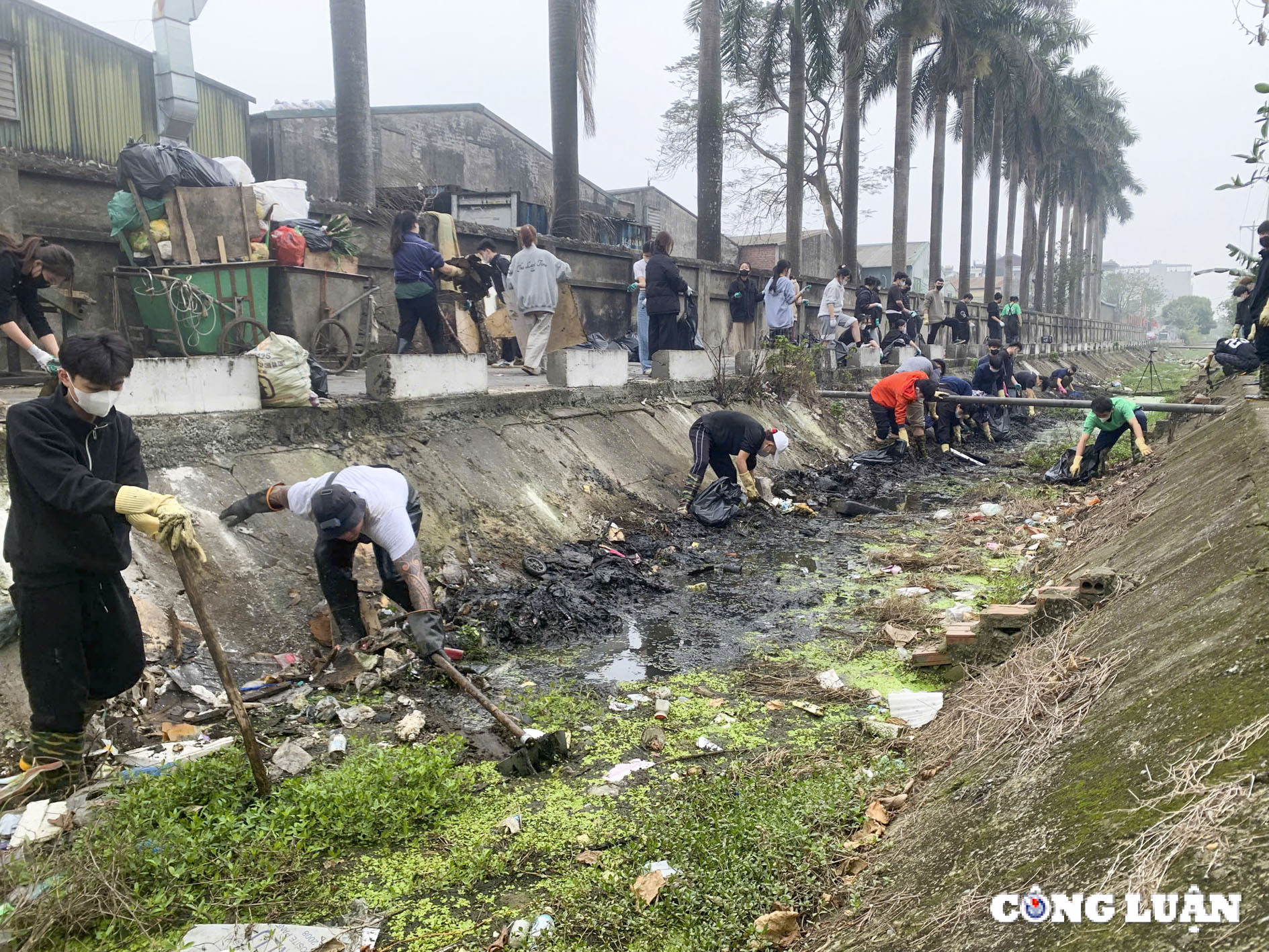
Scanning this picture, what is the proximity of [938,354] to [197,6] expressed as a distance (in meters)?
16.0

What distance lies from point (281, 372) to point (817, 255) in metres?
32.9

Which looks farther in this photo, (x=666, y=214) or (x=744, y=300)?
(x=666, y=214)

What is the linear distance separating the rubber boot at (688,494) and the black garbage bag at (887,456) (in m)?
3.72

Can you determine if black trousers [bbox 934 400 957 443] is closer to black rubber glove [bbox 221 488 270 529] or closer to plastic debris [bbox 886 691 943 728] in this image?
plastic debris [bbox 886 691 943 728]

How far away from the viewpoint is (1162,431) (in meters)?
11.5

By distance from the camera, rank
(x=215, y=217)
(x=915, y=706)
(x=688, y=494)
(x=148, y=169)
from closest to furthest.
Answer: (x=915, y=706), (x=148, y=169), (x=215, y=217), (x=688, y=494)

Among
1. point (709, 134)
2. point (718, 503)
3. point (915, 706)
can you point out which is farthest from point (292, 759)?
point (709, 134)

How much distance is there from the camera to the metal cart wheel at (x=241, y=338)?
694 cm

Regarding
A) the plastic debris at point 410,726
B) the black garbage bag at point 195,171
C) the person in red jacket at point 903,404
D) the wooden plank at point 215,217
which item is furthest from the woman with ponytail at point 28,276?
the person in red jacket at point 903,404

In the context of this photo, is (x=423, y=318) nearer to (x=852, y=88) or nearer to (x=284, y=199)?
(x=284, y=199)

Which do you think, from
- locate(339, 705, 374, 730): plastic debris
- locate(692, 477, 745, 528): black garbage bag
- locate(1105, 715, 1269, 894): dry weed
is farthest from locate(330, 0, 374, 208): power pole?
locate(1105, 715, 1269, 894): dry weed

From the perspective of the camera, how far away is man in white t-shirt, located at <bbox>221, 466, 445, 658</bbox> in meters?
4.59

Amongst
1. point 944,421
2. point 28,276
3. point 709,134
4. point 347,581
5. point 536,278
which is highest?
point 709,134

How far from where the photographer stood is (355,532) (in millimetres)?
4742
